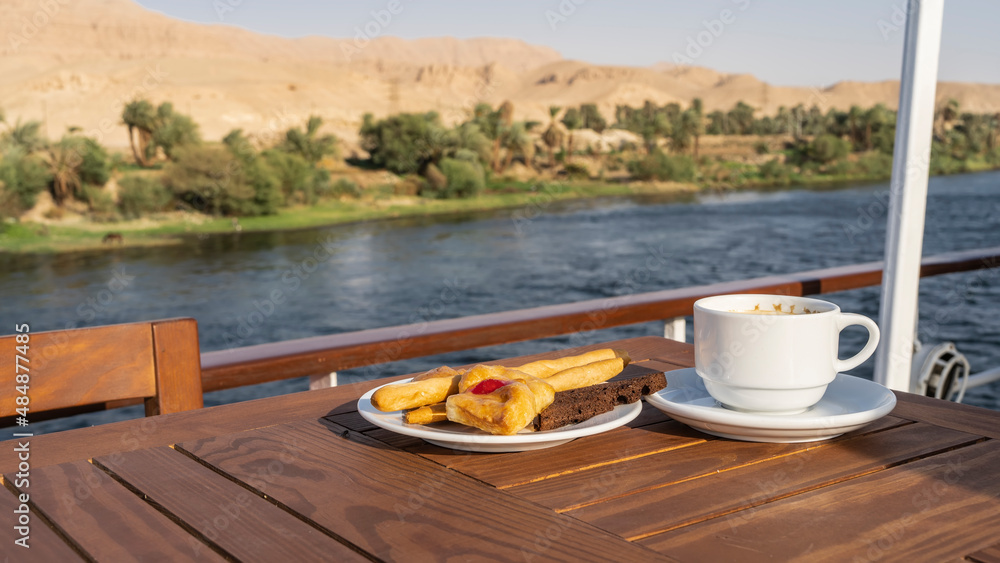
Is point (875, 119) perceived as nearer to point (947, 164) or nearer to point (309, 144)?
point (947, 164)

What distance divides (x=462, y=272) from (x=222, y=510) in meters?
29.5

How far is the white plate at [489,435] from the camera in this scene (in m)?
0.69

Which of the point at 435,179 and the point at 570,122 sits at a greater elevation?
the point at 570,122

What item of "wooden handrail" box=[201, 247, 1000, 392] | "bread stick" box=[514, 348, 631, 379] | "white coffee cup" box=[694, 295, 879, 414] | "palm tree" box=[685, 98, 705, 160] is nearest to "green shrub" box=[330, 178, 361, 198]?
"palm tree" box=[685, 98, 705, 160]

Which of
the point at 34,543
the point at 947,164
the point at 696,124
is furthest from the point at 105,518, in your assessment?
the point at 696,124

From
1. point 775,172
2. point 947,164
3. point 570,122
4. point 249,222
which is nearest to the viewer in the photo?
point 249,222

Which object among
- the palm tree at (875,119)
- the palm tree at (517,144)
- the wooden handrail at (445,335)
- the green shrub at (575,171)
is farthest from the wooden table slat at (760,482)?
the palm tree at (875,119)

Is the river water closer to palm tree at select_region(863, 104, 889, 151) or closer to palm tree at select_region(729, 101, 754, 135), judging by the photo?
palm tree at select_region(863, 104, 889, 151)

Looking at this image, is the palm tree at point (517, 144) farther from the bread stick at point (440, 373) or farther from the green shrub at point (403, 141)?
the bread stick at point (440, 373)

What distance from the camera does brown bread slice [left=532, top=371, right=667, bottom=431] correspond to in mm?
722

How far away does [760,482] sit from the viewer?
2.11 feet

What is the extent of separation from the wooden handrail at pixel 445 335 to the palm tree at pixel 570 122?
47.5 meters

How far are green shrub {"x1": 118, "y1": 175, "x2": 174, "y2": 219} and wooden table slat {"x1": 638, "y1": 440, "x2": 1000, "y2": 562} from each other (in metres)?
36.2

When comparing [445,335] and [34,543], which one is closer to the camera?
[34,543]
